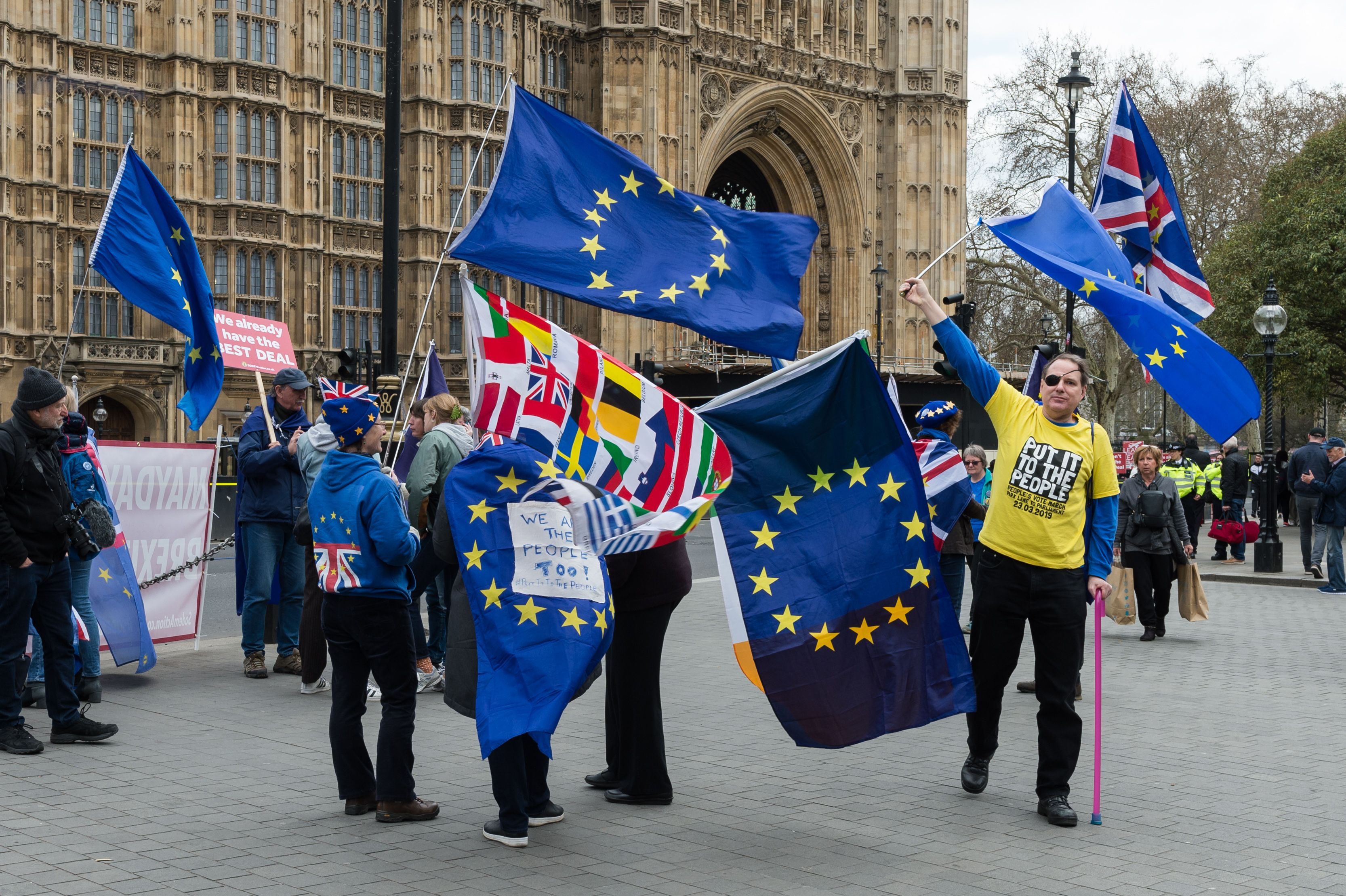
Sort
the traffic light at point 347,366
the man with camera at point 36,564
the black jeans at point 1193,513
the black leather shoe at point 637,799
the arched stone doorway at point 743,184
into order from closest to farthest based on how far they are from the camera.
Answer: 1. the black leather shoe at point 637,799
2. the man with camera at point 36,564
3. the traffic light at point 347,366
4. the black jeans at point 1193,513
5. the arched stone doorway at point 743,184

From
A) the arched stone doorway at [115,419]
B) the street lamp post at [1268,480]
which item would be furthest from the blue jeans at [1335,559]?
the arched stone doorway at [115,419]

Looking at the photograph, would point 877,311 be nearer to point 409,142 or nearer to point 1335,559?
point 409,142

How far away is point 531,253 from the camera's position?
20.0ft

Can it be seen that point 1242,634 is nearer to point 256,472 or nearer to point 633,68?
point 256,472

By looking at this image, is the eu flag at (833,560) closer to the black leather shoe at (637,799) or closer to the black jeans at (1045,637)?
the black jeans at (1045,637)

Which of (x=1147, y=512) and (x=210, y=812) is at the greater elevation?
(x=1147, y=512)

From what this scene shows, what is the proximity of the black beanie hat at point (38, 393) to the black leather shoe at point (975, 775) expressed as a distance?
4.78 metres

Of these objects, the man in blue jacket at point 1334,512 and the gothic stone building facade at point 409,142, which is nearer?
the man in blue jacket at point 1334,512

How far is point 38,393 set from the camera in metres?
7.17

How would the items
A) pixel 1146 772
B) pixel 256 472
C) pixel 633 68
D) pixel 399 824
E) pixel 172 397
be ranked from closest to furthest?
pixel 399 824, pixel 1146 772, pixel 256 472, pixel 172 397, pixel 633 68

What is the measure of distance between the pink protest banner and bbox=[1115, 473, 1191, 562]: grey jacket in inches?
280

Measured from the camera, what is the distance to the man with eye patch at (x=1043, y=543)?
620cm

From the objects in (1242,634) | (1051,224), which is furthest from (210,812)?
(1242,634)

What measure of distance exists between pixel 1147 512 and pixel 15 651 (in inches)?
352
